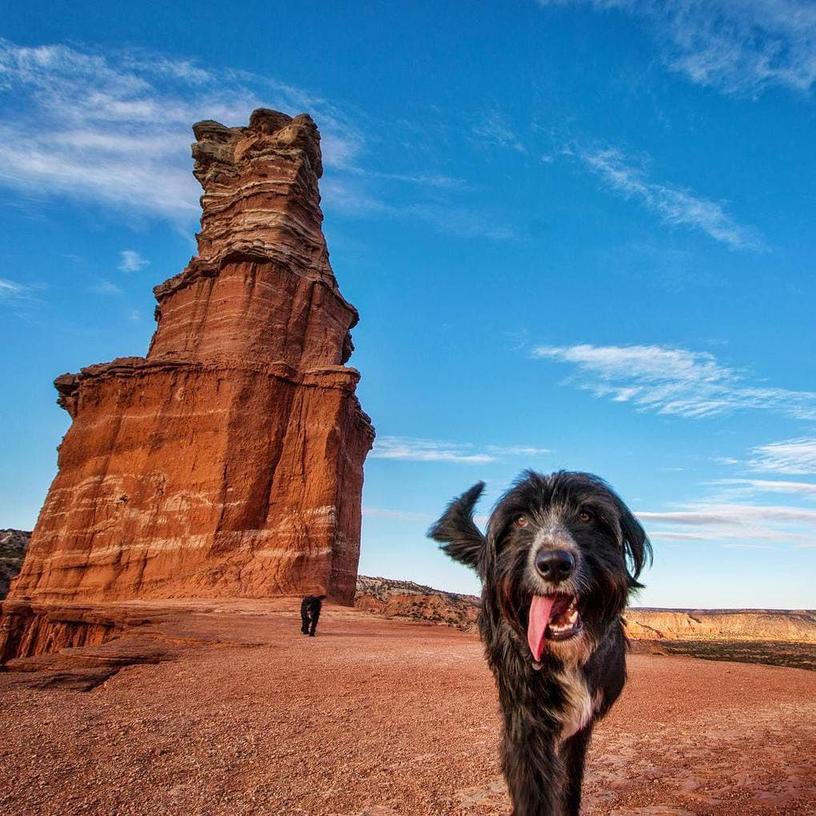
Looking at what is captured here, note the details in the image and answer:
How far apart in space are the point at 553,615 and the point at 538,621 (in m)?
0.10

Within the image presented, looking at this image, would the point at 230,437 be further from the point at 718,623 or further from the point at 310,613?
the point at 718,623

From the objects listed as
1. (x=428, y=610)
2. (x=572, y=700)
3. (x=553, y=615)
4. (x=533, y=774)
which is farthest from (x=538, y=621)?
(x=428, y=610)

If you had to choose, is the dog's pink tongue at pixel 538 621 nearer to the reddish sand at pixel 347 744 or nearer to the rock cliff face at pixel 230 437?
the reddish sand at pixel 347 744

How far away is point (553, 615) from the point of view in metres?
2.72

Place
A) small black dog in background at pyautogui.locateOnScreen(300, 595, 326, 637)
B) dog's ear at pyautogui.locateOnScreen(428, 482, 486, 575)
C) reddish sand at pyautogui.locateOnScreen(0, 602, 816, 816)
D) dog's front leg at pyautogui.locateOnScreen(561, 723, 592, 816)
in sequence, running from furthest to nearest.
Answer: small black dog in background at pyautogui.locateOnScreen(300, 595, 326, 637) < reddish sand at pyautogui.locateOnScreen(0, 602, 816, 816) < dog's ear at pyautogui.locateOnScreen(428, 482, 486, 575) < dog's front leg at pyautogui.locateOnScreen(561, 723, 592, 816)

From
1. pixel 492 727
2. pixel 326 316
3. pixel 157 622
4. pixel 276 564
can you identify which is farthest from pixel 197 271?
pixel 492 727

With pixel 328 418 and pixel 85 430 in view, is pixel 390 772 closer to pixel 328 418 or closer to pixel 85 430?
pixel 328 418

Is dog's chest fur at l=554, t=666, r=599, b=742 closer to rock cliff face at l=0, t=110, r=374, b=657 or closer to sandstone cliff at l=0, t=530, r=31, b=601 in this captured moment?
rock cliff face at l=0, t=110, r=374, b=657

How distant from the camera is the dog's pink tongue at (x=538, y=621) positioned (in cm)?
266

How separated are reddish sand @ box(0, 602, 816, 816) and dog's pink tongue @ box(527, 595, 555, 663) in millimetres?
1948

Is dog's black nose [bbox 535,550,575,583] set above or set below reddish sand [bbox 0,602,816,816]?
above

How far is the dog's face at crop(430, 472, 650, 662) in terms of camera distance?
266 cm

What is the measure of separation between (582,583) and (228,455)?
31531mm

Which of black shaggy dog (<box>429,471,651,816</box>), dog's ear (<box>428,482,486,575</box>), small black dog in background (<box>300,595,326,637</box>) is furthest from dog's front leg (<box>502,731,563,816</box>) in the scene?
small black dog in background (<box>300,595,326,637</box>)
